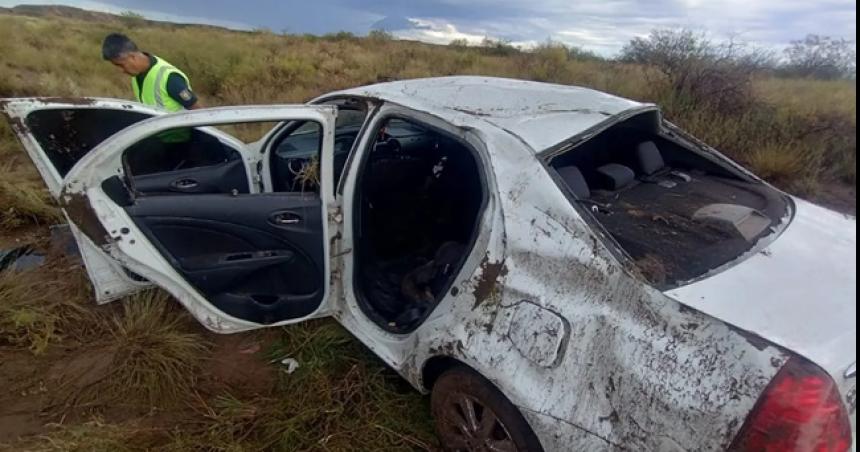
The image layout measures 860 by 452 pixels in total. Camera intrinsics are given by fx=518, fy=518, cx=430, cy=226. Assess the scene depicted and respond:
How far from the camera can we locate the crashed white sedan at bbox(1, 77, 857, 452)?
1.36m

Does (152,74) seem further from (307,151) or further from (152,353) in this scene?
(152,353)

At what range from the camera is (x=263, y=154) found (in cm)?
314

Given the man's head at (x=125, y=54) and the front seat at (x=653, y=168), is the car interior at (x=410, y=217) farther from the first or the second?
the man's head at (x=125, y=54)

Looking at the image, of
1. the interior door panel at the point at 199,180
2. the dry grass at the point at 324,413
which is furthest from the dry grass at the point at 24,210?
the dry grass at the point at 324,413

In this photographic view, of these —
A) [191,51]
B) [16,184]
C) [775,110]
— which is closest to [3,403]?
[16,184]

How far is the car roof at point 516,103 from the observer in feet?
6.67

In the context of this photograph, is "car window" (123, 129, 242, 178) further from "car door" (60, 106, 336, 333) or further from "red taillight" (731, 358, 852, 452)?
"red taillight" (731, 358, 852, 452)

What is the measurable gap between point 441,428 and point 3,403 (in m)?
2.18

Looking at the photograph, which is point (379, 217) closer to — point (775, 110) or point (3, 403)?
point (3, 403)

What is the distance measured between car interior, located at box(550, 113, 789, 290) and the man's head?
132 inches

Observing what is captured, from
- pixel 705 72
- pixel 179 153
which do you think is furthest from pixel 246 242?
pixel 705 72

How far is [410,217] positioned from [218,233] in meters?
1.03

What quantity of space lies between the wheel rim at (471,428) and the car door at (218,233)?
Result: 0.86 metres

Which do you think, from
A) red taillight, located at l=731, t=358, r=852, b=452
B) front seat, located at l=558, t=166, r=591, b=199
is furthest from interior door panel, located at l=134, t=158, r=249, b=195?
red taillight, located at l=731, t=358, r=852, b=452
